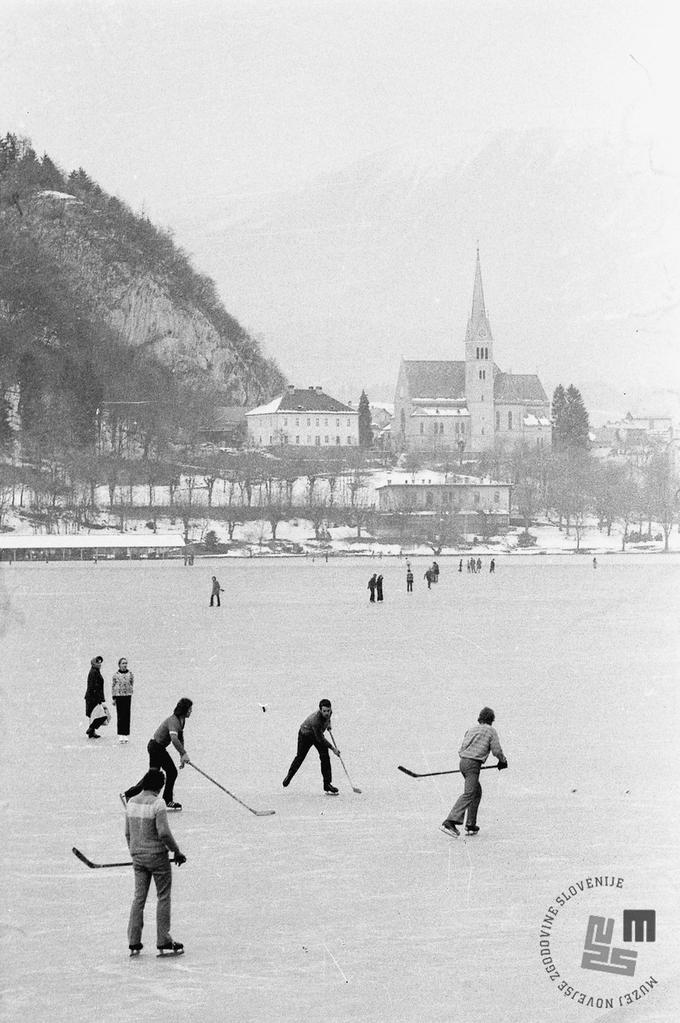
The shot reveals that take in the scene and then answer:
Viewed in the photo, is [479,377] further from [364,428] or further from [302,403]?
[302,403]

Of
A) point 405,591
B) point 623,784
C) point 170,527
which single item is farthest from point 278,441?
point 623,784

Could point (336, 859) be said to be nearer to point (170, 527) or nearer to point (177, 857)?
point (177, 857)

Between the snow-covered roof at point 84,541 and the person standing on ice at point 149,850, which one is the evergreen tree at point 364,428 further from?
→ the person standing on ice at point 149,850

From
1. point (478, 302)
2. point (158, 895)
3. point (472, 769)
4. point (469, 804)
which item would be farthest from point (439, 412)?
point (158, 895)

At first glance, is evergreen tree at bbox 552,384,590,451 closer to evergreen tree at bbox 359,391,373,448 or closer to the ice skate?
evergreen tree at bbox 359,391,373,448

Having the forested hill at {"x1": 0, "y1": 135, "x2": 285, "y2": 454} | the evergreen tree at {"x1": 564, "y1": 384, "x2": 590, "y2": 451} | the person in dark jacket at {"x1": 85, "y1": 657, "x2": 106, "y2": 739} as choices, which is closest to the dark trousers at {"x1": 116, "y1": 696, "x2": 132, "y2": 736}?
the person in dark jacket at {"x1": 85, "y1": 657, "x2": 106, "y2": 739}

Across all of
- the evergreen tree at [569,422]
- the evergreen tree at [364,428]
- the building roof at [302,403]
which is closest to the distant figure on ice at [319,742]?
the building roof at [302,403]
